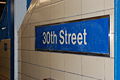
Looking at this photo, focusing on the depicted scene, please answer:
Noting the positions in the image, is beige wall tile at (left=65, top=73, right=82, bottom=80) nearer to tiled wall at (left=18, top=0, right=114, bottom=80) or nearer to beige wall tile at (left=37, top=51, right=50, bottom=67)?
tiled wall at (left=18, top=0, right=114, bottom=80)

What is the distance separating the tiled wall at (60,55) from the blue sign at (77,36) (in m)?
0.06

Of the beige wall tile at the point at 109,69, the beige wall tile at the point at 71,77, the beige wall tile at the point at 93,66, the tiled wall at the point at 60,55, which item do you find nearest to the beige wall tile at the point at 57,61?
the tiled wall at the point at 60,55

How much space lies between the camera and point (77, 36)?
6.55 ft

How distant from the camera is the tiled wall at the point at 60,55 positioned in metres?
1.69

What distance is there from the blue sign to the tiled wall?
0.20 feet

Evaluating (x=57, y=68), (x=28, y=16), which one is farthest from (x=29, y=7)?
(x=57, y=68)

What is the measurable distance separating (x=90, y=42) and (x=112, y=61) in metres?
0.32

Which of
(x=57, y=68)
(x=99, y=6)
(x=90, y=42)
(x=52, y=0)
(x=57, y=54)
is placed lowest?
(x=57, y=68)

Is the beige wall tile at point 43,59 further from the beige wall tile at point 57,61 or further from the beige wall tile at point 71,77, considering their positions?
the beige wall tile at point 71,77

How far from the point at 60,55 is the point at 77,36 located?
411mm

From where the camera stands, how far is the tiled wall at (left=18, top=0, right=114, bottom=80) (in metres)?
1.69

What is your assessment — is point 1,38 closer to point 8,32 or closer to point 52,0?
point 8,32

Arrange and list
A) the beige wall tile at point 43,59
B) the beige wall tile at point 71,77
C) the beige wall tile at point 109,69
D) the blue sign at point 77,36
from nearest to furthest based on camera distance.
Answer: the beige wall tile at point 109,69
the blue sign at point 77,36
the beige wall tile at point 71,77
the beige wall tile at point 43,59

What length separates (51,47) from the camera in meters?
2.47
